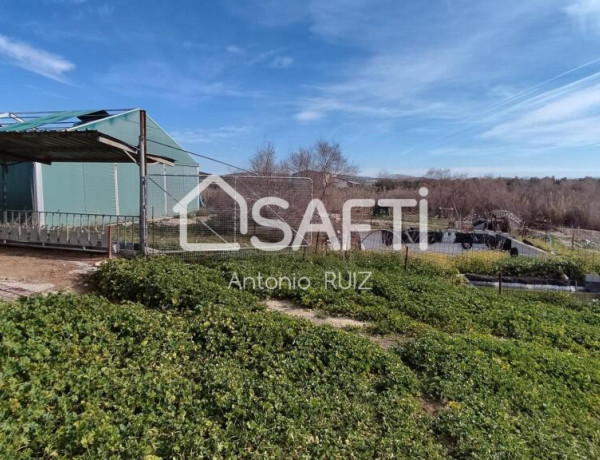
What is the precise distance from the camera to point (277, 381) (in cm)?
360

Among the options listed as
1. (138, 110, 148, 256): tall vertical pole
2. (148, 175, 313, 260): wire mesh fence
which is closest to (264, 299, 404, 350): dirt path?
(148, 175, 313, 260): wire mesh fence

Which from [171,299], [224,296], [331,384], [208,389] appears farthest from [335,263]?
[208,389]

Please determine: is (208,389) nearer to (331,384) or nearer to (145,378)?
(145,378)

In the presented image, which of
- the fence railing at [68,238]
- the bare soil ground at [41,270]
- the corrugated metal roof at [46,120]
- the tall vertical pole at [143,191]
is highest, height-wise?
the corrugated metal roof at [46,120]

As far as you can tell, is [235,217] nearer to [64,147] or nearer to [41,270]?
[41,270]

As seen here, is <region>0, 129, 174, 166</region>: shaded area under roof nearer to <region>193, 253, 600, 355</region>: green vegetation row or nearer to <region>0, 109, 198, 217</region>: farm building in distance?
<region>0, 109, 198, 217</region>: farm building in distance

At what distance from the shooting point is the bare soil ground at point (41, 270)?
6770 millimetres

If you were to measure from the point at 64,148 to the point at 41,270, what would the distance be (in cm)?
351

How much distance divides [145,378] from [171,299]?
98.8 inches

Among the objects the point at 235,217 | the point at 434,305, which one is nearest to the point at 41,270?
the point at 235,217

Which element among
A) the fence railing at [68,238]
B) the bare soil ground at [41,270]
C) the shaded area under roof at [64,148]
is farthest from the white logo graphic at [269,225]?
the bare soil ground at [41,270]

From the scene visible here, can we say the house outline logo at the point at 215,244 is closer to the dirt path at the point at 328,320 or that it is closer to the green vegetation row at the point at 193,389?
the dirt path at the point at 328,320

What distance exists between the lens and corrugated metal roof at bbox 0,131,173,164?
7.85 meters

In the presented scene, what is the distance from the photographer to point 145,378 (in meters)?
3.38
